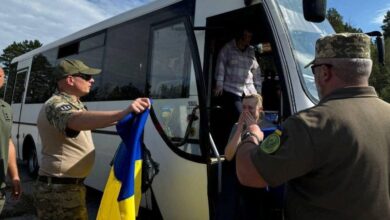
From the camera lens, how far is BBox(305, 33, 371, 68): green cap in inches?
79.4

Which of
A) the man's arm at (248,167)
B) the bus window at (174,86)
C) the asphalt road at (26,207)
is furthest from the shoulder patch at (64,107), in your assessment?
the asphalt road at (26,207)

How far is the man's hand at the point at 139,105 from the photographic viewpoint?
2.73 meters

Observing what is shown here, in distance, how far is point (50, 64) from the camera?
29.2 ft

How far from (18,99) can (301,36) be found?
857 centimetres

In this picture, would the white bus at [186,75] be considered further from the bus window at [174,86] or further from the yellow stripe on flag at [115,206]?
the yellow stripe on flag at [115,206]

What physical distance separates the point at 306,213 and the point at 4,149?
2.64 meters

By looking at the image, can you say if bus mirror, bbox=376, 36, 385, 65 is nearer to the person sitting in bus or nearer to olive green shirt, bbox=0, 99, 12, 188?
the person sitting in bus

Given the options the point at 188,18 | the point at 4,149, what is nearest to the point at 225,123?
the point at 188,18

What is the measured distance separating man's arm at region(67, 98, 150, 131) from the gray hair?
4.29 feet

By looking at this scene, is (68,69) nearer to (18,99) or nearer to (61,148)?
(61,148)

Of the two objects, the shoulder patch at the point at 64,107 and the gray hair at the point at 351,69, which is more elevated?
the gray hair at the point at 351,69

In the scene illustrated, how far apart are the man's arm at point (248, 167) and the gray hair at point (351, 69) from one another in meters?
0.54

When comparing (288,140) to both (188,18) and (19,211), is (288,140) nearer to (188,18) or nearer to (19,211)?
(188,18)

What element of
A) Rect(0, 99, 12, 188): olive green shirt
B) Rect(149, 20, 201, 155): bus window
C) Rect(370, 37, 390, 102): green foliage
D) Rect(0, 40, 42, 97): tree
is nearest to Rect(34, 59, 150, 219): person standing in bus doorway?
Rect(0, 99, 12, 188): olive green shirt
